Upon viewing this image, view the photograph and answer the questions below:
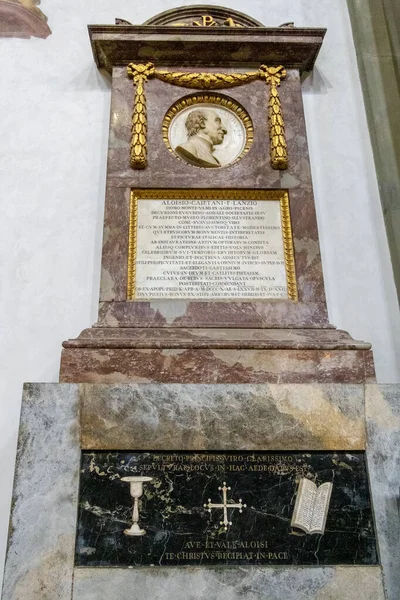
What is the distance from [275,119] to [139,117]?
3.30 feet

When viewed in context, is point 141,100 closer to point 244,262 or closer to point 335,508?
point 244,262

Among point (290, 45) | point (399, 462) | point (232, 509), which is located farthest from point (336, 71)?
point (232, 509)

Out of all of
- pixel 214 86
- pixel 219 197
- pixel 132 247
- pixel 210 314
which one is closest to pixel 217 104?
pixel 214 86

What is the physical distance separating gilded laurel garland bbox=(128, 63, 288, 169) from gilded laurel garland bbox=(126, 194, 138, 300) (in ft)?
1.04

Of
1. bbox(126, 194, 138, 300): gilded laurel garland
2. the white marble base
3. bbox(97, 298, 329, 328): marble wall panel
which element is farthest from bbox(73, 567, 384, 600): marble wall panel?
bbox(126, 194, 138, 300): gilded laurel garland

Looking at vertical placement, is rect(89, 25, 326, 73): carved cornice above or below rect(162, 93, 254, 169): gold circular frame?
above

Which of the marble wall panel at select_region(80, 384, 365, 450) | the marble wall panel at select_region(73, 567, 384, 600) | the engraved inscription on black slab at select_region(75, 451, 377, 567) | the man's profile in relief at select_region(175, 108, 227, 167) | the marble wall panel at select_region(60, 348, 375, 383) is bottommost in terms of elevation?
the marble wall panel at select_region(73, 567, 384, 600)


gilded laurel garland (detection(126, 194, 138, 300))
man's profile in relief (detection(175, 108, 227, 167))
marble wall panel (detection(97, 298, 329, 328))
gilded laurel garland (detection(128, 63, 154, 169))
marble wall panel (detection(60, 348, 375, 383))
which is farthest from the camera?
man's profile in relief (detection(175, 108, 227, 167))

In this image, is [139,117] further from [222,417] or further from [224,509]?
[224,509]

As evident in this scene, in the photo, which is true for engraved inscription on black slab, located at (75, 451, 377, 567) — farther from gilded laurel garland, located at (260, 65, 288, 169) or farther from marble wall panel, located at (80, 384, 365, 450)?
gilded laurel garland, located at (260, 65, 288, 169)

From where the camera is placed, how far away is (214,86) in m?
4.57

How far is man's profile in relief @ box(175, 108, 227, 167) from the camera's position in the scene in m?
4.33

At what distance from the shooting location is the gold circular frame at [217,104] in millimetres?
4414

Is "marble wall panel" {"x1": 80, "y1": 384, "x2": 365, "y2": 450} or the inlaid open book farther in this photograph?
"marble wall panel" {"x1": 80, "y1": 384, "x2": 365, "y2": 450}
